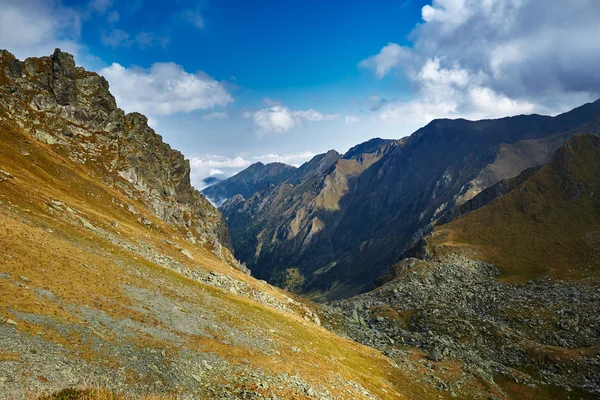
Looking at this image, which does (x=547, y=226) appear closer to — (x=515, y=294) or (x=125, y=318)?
(x=515, y=294)

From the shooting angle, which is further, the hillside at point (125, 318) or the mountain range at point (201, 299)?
the mountain range at point (201, 299)

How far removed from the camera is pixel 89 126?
125688mm

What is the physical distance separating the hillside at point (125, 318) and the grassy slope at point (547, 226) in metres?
91.3

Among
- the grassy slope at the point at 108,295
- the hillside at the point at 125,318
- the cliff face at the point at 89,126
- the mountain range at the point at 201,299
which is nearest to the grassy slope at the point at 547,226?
the mountain range at the point at 201,299

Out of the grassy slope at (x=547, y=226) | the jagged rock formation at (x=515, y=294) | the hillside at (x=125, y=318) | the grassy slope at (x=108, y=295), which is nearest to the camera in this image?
the hillside at (x=125, y=318)

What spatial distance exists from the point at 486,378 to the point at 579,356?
66.7 ft

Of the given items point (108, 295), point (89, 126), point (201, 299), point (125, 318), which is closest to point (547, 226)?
point (201, 299)

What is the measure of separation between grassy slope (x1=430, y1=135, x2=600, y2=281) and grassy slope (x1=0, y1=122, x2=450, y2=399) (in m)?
99.7

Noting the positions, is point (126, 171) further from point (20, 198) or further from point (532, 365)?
point (532, 365)

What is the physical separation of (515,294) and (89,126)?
15966 cm

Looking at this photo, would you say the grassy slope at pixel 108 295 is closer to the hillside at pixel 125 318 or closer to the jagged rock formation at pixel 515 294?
the hillside at pixel 125 318

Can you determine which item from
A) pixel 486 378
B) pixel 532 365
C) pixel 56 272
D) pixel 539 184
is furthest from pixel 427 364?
pixel 539 184

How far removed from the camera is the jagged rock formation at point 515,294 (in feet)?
206

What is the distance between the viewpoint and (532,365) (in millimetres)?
63000
